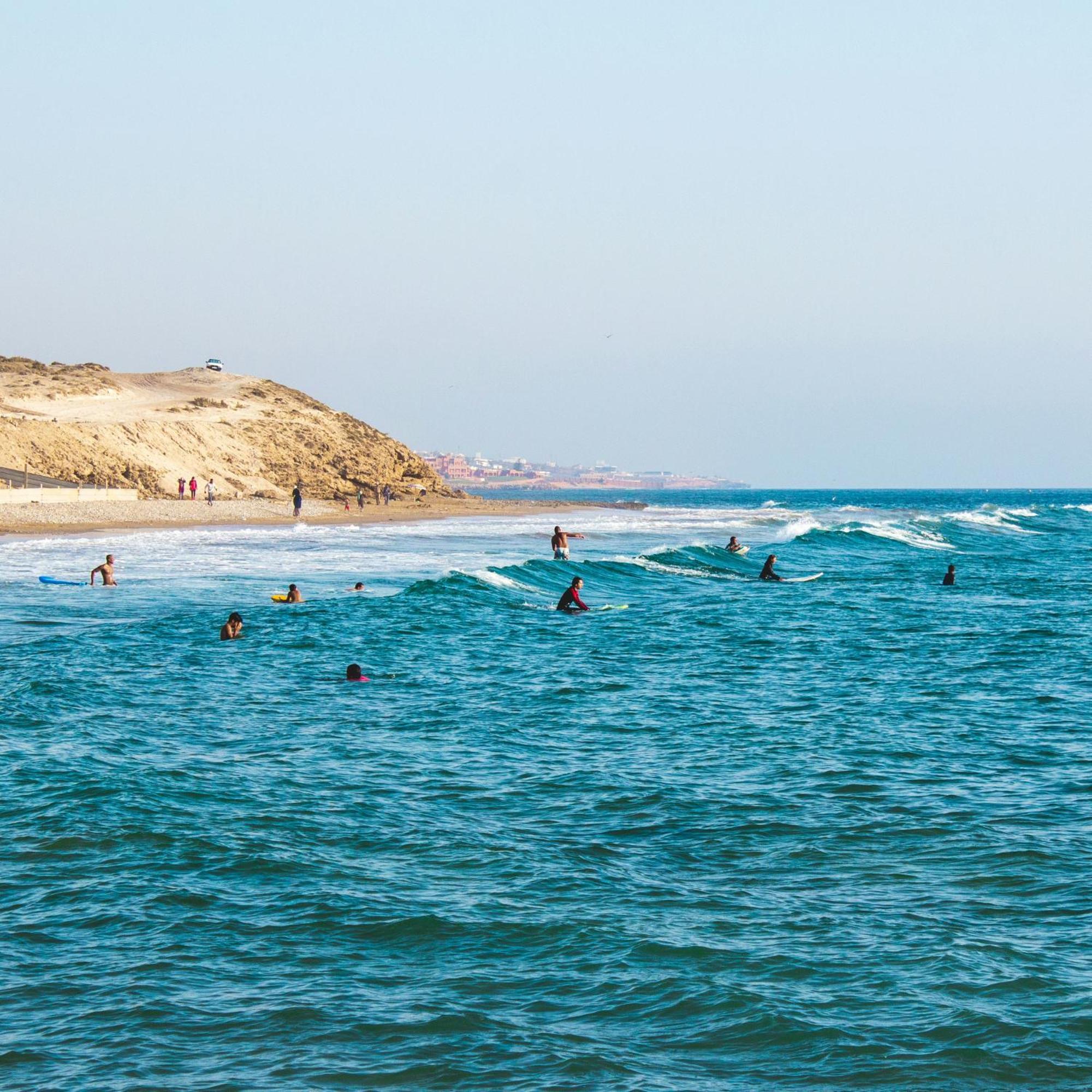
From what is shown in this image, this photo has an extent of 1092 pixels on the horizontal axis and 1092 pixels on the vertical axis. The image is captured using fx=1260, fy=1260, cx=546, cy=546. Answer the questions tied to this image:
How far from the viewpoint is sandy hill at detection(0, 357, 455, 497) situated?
87.6m

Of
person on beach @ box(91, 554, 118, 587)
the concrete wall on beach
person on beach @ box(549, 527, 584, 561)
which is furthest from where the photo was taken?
the concrete wall on beach

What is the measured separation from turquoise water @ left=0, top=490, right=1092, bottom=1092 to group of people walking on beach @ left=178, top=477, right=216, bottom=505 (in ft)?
177

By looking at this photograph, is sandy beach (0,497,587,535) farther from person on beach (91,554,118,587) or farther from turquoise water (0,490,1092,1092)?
turquoise water (0,490,1092,1092)

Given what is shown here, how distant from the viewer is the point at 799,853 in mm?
12094

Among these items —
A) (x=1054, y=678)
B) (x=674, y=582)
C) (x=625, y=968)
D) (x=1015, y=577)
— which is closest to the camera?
(x=625, y=968)

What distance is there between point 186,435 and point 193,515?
34.3 metres

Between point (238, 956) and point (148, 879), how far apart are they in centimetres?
208

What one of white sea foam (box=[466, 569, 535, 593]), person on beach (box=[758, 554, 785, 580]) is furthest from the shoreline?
person on beach (box=[758, 554, 785, 580])

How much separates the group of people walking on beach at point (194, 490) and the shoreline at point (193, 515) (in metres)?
0.75

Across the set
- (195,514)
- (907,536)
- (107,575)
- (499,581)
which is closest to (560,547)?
(499,581)

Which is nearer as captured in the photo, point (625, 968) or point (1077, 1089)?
point (1077, 1089)

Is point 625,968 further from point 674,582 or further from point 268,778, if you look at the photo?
point 674,582

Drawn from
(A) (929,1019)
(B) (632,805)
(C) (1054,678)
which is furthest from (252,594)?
(A) (929,1019)

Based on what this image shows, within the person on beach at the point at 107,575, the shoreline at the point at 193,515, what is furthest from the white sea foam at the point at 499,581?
the shoreline at the point at 193,515
